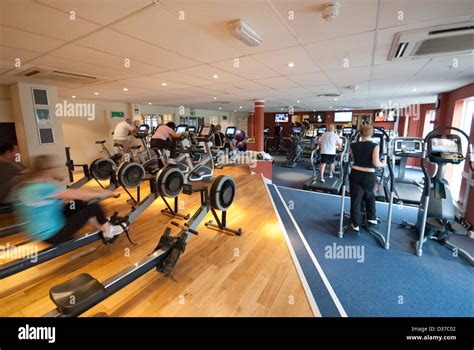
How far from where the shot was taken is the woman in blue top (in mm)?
1783

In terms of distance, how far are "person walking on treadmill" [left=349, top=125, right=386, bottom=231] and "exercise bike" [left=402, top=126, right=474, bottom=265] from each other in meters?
0.58

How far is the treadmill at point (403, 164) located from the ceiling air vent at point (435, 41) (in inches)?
53.3

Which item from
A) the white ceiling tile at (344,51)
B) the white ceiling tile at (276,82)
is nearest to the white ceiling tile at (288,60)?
the white ceiling tile at (344,51)

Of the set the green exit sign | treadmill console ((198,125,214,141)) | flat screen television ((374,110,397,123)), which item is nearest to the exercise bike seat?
treadmill console ((198,125,214,141))

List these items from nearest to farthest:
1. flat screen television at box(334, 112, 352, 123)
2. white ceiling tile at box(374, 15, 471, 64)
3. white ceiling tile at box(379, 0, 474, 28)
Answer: white ceiling tile at box(379, 0, 474, 28)
white ceiling tile at box(374, 15, 471, 64)
flat screen television at box(334, 112, 352, 123)

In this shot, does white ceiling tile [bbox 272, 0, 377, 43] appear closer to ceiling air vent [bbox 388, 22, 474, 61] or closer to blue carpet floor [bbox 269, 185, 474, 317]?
ceiling air vent [bbox 388, 22, 474, 61]

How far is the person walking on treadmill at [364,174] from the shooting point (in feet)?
10.1

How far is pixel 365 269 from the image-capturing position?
2502 mm

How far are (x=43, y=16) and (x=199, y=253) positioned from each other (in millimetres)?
2736

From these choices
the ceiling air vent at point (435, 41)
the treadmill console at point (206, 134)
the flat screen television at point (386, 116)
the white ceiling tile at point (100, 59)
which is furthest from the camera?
the flat screen television at point (386, 116)

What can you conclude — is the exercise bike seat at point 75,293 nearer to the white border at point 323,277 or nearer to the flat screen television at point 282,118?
the white border at point 323,277

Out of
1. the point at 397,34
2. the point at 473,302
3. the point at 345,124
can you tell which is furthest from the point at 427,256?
the point at 345,124

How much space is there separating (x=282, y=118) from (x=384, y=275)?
13090 mm
